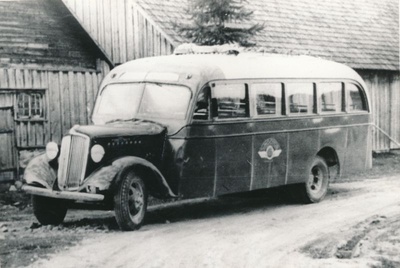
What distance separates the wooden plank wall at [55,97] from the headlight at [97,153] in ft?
18.1

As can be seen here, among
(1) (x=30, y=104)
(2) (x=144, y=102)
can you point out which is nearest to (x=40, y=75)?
(1) (x=30, y=104)

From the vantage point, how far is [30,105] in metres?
14.5

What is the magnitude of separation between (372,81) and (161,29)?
8512mm

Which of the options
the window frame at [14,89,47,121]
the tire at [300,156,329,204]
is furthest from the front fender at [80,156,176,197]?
the window frame at [14,89,47,121]

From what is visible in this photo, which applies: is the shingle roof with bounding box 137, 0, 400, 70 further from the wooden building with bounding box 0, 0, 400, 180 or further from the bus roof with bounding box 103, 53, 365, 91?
the bus roof with bounding box 103, 53, 365, 91

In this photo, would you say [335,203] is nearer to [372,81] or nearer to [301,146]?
[301,146]

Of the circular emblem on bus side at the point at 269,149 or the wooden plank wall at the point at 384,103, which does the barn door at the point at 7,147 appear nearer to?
the circular emblem on bus side at the point at 269,149

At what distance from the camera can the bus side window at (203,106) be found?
9651 mm

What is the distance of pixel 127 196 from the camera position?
8578 mm

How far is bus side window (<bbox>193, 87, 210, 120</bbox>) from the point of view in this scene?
965cm

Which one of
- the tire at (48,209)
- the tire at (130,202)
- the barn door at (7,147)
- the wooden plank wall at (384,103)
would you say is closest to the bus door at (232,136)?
the tire at (130,202)

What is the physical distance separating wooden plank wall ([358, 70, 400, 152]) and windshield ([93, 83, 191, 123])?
12143mm

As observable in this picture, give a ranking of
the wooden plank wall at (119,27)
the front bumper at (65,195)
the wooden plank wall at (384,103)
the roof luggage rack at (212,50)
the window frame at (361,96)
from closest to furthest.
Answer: the front bumper at (65,195) → the roof luggage rack at (212,50) → the window frame at (361,96) → the wooden plank wall at (119,27) → the wooden plank wall at (384,103)

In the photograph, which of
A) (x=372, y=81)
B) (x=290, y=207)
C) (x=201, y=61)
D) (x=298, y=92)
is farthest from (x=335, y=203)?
(x=372, y=81)
